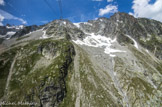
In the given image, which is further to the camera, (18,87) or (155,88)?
(155,88)

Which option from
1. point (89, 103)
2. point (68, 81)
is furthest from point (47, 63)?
point (89, 103)

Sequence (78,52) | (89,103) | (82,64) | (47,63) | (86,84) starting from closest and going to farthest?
1. (89,103)
2. (86,84)
3. (47,63)
4. (82,64)
5. (78,52)

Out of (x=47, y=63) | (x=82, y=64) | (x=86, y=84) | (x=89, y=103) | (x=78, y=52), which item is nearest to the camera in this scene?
(x=89, y=103)

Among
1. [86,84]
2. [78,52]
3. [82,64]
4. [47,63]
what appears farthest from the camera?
[78,52]

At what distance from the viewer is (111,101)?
59625 millimetres

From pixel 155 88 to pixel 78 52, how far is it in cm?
7611

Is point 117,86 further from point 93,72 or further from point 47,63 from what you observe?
point 47,63

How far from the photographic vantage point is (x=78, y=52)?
99375 millimetres

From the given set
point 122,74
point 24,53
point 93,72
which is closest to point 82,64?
point 93,72

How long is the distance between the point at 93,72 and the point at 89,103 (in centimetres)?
2654

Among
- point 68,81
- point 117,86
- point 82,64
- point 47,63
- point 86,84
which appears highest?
point 47,63

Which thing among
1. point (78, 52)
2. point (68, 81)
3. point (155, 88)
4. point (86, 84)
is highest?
point (78, 52)

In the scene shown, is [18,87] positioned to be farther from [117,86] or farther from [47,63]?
[117,86]

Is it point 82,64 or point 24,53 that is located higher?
point 24,53
